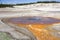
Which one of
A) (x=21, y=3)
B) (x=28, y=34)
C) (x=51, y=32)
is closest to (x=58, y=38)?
(x=51, y=32)

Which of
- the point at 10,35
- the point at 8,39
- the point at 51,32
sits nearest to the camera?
the point at 8,39

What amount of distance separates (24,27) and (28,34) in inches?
15.3

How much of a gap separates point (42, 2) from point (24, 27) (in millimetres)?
4114

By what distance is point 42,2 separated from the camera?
6.65 metres

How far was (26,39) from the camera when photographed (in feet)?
6.81

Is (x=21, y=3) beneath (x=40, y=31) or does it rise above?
beneath

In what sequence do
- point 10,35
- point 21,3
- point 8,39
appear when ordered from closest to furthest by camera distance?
point 8,39
point 10,35
point 21,3

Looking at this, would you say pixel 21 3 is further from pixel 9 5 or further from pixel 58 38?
pixel 58 38

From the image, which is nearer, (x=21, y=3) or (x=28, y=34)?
(x=28, y=34)

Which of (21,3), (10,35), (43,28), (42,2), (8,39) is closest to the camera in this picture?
(8,39)

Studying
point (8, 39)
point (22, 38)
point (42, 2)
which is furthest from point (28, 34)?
point (42, 2)

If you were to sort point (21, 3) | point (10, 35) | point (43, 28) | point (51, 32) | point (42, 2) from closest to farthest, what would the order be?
1. point (10, 35)
2. point (51, 32)
3. point (43, 28)
4. point (21, 3)
5. point (42, 2)

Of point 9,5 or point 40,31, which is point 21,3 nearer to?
point 9,5

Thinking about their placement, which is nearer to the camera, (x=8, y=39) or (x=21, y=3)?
(x=8, y=39)
